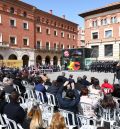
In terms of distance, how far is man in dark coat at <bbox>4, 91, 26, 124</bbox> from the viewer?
6093 mm

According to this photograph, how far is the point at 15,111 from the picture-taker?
20.1 ft

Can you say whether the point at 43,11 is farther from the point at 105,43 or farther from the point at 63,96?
the point at 63,96

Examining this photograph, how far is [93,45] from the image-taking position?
160 ft

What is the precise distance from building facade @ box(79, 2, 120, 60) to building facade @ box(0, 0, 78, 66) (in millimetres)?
9687

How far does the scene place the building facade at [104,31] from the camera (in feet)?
147

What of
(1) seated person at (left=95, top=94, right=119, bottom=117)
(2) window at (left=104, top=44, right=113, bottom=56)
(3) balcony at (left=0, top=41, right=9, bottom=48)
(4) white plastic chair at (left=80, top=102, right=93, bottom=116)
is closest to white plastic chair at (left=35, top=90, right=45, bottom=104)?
(4) white plastic chair at (left=80, top=102, right=93, bottom=116)

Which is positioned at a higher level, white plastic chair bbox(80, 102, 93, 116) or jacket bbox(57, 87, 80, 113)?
jacket bbox(57, 87, 80, 113)

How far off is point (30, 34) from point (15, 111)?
45.5 m

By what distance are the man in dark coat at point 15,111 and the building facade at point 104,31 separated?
38.9m

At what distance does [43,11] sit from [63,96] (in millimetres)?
50630

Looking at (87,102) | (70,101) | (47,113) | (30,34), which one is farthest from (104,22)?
(70,101)

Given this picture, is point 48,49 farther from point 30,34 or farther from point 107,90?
point 107,90

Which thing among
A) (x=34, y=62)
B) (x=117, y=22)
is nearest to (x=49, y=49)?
(x=34, y=62)

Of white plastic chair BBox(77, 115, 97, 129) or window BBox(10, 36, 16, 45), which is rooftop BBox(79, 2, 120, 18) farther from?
white plastic chair BBox(77, 115, 97, 129)
